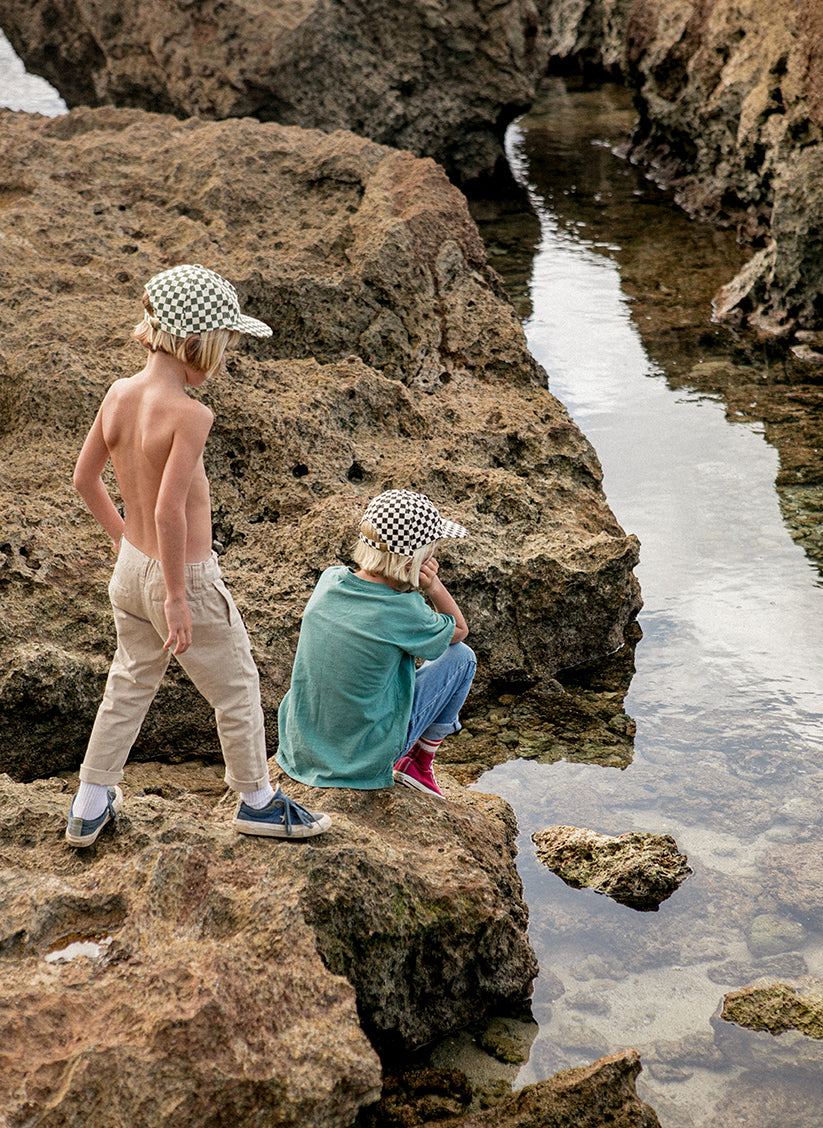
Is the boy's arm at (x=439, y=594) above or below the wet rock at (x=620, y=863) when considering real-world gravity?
above

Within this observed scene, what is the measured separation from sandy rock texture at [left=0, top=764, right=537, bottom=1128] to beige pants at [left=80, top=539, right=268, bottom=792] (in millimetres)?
193

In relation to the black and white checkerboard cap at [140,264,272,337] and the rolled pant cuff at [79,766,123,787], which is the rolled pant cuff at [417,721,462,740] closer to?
the rolled pant cuff at [79,766,123,787]

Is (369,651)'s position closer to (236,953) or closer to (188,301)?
(236,953)

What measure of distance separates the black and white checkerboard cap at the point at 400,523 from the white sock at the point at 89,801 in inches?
41.0

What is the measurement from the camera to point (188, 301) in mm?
2852

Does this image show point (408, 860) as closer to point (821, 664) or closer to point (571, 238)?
point (821, 664)

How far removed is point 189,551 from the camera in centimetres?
296

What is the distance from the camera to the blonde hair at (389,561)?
3.30 m

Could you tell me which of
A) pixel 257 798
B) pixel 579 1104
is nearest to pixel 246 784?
pixel 257 798

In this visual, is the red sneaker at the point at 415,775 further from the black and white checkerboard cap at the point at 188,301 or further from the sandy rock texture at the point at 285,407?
the black and white checkerboard cap at the point at 188,301

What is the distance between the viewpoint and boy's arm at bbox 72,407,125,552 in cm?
308

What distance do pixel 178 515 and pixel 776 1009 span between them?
2296mm

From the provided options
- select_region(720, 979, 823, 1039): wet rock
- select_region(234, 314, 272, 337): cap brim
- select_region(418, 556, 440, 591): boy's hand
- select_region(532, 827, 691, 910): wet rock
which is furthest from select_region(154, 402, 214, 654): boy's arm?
select_region(720, 979, 823, 1039): wet rock

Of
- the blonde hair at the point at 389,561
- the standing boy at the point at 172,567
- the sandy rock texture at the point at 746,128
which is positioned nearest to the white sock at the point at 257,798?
the standing boy at the point at 172,567
